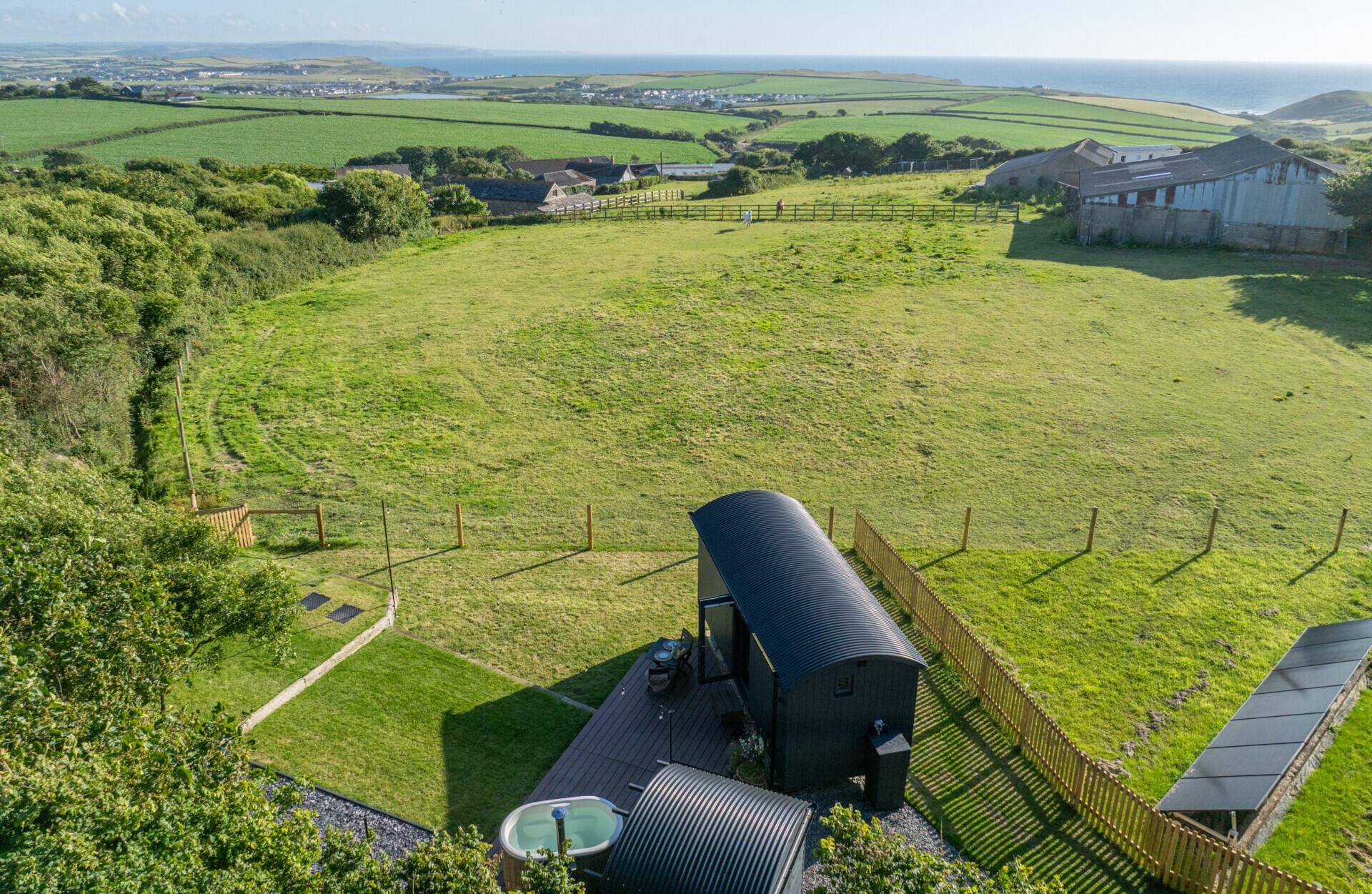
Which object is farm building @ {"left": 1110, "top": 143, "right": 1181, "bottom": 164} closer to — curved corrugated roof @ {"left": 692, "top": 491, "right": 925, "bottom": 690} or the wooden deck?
curved corrugated roof @ {"left": 692, "top": 491, "right": 925, "bottom": 690}

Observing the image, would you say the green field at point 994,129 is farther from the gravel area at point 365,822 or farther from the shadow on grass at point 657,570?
the gravel area at point 365,822

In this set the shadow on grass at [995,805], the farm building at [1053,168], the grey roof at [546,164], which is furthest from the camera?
the grey roof at [546,164]

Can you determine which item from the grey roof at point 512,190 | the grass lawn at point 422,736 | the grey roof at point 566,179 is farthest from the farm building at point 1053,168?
the grass lawn at point 422,736

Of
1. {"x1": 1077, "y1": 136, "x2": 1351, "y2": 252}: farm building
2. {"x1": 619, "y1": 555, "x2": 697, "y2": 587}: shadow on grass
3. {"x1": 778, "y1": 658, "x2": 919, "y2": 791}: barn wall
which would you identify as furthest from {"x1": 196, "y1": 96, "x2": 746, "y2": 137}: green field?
{"x1": 778, "y1": 658, "x2": 919, "y2": 791}: barn wall

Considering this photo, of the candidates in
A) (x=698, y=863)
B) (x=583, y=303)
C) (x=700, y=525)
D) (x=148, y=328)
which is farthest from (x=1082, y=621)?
(x=148, y=328)

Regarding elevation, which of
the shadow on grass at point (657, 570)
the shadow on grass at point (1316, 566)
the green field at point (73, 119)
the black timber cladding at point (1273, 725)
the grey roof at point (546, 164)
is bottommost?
the shadow on grass at point (657, 570)

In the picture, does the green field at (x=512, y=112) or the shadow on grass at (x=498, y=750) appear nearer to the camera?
the shadow on grass at (x=498, y=750)

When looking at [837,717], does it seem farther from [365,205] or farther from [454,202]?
[454,202]
